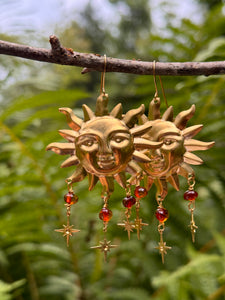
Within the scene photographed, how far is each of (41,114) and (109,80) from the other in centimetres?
140

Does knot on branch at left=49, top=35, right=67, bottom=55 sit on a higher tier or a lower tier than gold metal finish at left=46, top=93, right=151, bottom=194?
higher

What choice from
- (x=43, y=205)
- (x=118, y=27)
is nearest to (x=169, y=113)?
(x=43, y=205)

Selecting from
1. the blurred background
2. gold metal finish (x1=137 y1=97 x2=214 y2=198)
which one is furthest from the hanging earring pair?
the blurred background

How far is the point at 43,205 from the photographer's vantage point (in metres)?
1.12

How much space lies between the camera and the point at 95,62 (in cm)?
40

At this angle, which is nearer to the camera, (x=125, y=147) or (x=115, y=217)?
(x=125, y=147)

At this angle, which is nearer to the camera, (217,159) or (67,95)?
(67,95)

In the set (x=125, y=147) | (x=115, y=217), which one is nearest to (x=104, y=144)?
(x=125, y=147)

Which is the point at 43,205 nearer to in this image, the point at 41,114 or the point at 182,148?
the point at 41,114

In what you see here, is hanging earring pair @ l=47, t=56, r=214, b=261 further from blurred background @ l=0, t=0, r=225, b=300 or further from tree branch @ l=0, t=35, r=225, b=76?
blurred background @ l=0, t=0, r=225, b=300

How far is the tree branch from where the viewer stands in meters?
0.37

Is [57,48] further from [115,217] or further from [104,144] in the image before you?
[115,217]

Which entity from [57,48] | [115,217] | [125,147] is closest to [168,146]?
[125,147]

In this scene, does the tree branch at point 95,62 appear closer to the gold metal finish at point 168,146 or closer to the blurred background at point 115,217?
the gold metal finish at point 168,146
